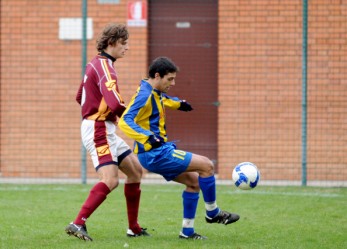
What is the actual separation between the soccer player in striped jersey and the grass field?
307 millimetres

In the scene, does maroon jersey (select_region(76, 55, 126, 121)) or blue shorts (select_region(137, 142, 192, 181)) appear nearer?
blue shorts (select_region(137, 142, 192, 181))

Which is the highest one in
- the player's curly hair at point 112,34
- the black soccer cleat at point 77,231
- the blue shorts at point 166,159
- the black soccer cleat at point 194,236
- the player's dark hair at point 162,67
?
the player's curly hair at point 112,34

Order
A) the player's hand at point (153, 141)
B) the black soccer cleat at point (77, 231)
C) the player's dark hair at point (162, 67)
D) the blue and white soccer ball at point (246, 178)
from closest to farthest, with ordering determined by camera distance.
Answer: the player's hand at point (153, 141) → the black soccer cleat at point (77, 231) → the player's dark hair at point (162, 67) → the blue and white soccer ball at point (246, 178)

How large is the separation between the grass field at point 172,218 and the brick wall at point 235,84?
1.41 metres

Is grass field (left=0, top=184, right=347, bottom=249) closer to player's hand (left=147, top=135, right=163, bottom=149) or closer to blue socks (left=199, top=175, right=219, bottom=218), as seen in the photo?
blue socks (left=199, top=175, right=219, bottom=218)

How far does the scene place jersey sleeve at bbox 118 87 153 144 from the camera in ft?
26.8

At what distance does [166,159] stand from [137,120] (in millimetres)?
421

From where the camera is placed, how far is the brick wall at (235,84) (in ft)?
49.0

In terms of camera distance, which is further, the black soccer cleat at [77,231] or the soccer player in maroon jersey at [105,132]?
the soccer player in maroon jersey at [105,132]

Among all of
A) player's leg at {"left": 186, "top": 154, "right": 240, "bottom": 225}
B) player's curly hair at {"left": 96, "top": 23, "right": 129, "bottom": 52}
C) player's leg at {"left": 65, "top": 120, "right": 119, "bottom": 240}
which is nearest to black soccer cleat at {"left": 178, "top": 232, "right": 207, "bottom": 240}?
player's leg at {"left": 186, "top": 154, "right": 240, "bottom": 225}

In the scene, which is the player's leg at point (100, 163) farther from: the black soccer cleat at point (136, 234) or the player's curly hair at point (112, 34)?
the player's curly hair at point (112, 34)

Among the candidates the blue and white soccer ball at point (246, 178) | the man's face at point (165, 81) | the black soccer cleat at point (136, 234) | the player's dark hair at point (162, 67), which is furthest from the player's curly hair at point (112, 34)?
the black soccer cleat at point (136, 234)

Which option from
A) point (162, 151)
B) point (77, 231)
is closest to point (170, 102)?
point (162, 151)

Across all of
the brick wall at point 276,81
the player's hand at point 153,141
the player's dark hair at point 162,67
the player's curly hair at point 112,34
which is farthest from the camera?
the brick wall at point 276,81
